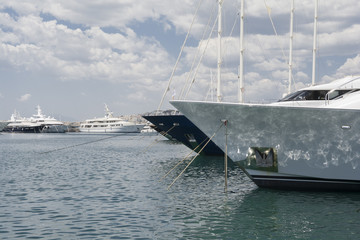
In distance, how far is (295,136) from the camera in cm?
1858

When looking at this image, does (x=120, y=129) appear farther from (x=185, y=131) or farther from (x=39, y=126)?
(x=185, y=131)

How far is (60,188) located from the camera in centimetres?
2289

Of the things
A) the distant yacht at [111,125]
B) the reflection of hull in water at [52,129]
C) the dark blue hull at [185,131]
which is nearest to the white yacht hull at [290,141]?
the dark blue hull at [185,131]

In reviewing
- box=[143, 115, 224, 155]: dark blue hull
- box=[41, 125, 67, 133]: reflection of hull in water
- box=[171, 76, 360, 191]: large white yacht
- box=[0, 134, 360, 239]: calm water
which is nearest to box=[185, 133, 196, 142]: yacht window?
box=[143, 115, 224, 155]: dark blue hull

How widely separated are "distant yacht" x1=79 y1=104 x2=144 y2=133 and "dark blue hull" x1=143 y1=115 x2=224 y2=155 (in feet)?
408

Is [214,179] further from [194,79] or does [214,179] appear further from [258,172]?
[194,79]

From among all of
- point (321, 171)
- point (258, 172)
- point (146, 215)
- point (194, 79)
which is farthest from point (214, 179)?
point (194, 79)

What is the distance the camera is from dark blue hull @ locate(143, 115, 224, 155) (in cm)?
3812

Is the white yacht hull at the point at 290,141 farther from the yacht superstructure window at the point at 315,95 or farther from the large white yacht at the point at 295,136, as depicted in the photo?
the yacht superstructure window at the point at 315,95

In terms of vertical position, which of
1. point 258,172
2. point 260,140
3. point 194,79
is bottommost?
point 258,172

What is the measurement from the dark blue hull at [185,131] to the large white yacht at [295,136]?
1744 cm

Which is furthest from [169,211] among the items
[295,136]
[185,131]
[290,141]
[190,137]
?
[190,137]

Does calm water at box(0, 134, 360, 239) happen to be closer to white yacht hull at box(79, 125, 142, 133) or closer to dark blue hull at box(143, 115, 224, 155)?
dark blue hull at box(143, 115, 224, 155)

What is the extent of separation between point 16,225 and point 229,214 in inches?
305
